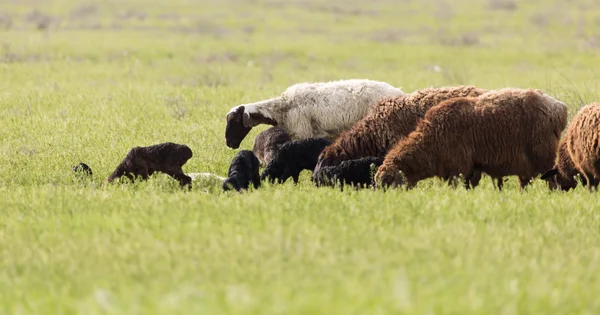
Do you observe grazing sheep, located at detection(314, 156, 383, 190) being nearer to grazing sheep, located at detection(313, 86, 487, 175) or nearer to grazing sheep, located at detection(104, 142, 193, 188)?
grazing sheep, located at detection(313, 86, 487, 175)

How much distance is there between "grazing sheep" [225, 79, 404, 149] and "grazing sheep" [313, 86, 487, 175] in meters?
1.86

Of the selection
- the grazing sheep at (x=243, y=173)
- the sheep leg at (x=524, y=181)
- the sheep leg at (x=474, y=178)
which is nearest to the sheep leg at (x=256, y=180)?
the grazing sheep at (x=243, y=173)

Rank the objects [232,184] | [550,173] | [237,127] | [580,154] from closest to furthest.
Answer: [232,184] < [580,154] < [550,173] < [237,127]

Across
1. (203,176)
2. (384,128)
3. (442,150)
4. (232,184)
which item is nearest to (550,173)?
(442,150)

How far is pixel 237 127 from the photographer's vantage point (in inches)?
595

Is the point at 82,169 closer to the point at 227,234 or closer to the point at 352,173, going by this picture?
the point at 352,173

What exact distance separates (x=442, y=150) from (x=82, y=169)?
15.9 feet

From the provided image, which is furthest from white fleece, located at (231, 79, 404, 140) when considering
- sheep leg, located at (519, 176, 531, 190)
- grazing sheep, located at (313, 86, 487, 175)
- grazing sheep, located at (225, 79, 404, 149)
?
sheep leg, located at (519, 176, 531, 190)

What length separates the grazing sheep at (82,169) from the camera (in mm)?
11938

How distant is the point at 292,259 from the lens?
637cm

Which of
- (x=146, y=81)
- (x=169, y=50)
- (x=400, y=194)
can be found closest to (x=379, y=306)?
(x=400, y=194)

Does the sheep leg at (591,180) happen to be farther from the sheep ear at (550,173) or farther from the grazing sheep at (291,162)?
the grazing sheep at (291,162)

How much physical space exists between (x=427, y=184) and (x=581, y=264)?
16.6 feet

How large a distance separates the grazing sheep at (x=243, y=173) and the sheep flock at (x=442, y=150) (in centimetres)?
1
